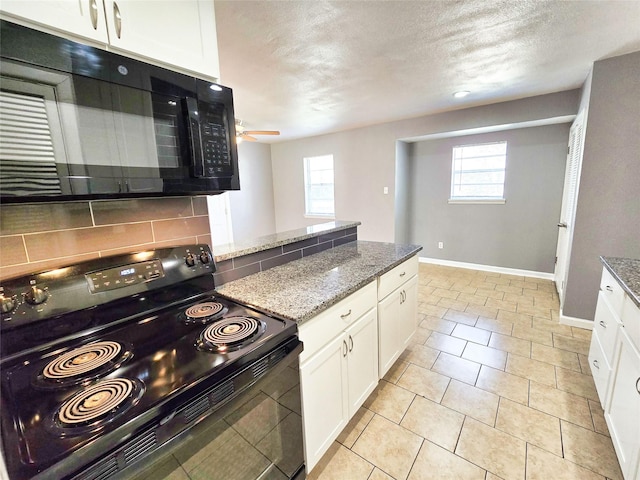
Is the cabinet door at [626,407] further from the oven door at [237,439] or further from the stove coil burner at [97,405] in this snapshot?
the stove coil burner at [97,405]

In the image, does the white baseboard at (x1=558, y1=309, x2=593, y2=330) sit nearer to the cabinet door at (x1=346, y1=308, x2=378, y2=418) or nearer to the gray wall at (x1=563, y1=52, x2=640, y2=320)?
the gray wall at (x1=563, y1=52, x2=640, y2=320)

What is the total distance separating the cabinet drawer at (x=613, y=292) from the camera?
58.6 inches

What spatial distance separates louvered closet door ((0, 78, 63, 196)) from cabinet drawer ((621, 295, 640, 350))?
2.23 meters

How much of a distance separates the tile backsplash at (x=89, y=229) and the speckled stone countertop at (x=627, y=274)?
2.06 meters

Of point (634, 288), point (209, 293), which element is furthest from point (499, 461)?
point (209, 293)

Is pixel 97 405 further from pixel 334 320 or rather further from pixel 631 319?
pixel 631 319

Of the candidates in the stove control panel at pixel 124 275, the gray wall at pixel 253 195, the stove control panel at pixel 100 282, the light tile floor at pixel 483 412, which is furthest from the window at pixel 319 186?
the stove control panel at pixel 124 275

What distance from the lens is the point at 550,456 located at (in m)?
1.46

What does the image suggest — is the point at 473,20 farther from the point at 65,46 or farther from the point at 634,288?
the point at 65,46

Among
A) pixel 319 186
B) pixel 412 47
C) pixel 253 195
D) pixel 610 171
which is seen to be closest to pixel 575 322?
pixel 610 171

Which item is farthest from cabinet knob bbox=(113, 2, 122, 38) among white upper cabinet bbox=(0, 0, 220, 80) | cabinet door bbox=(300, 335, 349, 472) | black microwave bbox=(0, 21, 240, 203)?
cabinet door bbox=(300, 335, 349, 472)

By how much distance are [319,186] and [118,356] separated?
205 inches

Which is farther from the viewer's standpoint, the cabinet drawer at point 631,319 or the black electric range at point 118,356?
the cabinet drawer at point 631,319

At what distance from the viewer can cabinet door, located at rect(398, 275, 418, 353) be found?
2.06 metres
